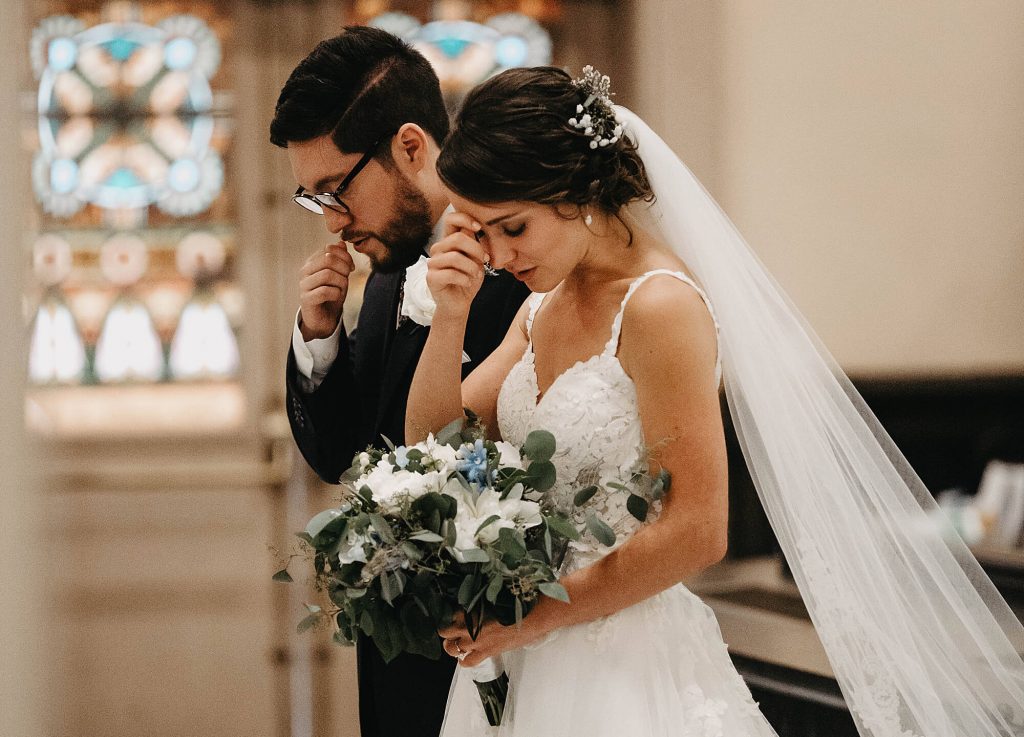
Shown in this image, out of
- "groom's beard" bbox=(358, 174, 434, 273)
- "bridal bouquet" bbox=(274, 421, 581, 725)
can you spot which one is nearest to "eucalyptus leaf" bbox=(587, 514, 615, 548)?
"bridal bouquet" bbox=(274, 421, 581, 725)

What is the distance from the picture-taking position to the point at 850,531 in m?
1.51

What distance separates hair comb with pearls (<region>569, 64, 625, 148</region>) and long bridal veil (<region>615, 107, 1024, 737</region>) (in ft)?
0.25

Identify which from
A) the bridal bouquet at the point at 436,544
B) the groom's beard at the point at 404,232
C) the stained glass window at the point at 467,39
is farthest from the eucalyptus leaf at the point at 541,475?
the stained glass window at the point at 467,39

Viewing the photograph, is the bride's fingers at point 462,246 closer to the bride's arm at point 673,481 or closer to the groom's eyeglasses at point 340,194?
the bride's arm at point 673,481

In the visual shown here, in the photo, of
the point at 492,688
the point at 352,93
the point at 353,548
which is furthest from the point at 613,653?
the point at 352,93

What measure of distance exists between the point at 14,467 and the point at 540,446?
2786mm

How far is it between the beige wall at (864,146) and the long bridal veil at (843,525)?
2.11 meters

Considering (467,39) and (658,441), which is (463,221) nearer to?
(658,441)

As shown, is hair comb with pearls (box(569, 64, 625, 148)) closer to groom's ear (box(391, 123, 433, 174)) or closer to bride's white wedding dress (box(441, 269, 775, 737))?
bride's white wedding dress (box(441, 269, 775, 737))

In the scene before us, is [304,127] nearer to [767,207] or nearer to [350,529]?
[350,529]

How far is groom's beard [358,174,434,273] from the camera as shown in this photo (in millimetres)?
1757

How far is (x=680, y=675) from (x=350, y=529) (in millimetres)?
501

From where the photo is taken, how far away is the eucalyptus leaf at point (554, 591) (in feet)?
3.98

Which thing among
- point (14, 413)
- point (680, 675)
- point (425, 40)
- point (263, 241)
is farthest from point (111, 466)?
point (680, 675)
